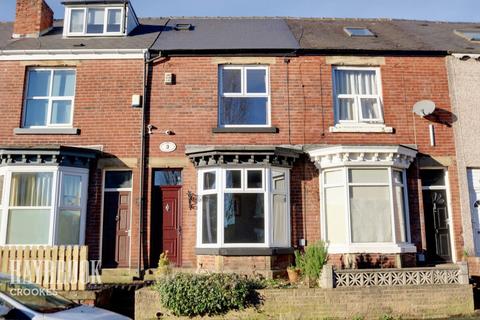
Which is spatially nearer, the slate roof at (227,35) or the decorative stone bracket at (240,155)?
the decorative stone bracket at (240,155)

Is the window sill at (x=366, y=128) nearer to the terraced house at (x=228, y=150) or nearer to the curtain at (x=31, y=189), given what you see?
the terraced house at (x=228, y=150)

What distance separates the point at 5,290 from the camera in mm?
6012

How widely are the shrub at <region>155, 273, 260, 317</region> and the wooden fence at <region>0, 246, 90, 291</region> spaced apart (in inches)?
66.9

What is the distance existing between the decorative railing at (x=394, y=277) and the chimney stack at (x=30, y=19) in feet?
37.8

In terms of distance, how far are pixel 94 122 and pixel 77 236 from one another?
3.14 metres

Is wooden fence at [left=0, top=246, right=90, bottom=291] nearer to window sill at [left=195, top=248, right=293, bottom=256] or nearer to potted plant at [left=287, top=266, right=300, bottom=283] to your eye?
window sill at [left=195, top=248, right=293, bottom=256]

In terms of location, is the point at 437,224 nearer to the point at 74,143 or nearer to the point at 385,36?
the point at 385,36

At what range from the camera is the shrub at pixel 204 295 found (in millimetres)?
8641

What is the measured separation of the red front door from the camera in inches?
470

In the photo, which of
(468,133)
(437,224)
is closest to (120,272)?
(437,224)

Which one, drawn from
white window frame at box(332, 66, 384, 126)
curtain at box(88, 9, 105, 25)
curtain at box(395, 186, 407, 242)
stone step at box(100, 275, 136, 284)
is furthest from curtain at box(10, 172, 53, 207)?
curtain at box(395, 186, 407, 242)

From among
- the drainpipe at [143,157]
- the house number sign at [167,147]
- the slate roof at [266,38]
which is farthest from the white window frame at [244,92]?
the drainpipe at [143,157]

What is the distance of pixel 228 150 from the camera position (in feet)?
36.8

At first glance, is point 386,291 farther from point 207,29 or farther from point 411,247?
point 207,29
